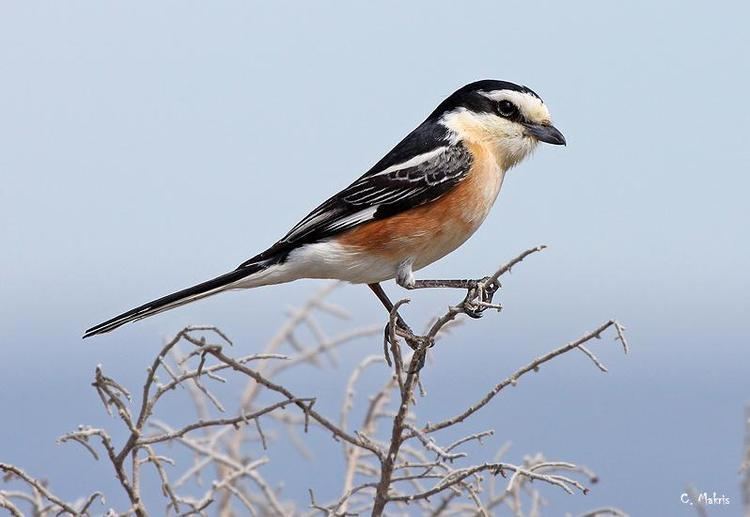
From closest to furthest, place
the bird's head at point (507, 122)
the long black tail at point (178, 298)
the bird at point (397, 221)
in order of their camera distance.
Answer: the long black tail at point (178, 298) < the bird at point (397, 221) < the bird's head at point (507, 122)

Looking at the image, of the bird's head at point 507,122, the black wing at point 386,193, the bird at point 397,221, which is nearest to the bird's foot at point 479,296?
the bird at point 397,221

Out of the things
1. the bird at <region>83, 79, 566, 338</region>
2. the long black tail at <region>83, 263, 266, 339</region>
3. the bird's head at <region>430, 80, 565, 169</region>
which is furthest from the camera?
the bird's head at <region>430, 80, 565, 169</region>

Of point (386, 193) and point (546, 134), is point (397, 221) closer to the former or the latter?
point (386, 193)

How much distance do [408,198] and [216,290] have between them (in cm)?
104

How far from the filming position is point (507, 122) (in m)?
6.05

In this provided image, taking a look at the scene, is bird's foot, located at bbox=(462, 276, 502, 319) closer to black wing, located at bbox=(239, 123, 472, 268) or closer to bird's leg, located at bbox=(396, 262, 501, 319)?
bird's leg, located at bbox=(396, 262, 501, 319)

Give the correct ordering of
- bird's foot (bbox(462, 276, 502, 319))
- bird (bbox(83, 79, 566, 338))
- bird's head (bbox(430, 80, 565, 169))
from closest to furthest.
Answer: bird's foot (bbox(462, 276, 502, 319))
bird (bbox(83, 79, 566, 338))
bird's head (bbox(430, 80, 565, 169))

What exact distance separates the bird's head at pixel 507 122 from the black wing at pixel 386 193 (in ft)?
0.66

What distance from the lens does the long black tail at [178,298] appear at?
4.87 m

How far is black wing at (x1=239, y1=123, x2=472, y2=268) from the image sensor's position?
5652 millimetres

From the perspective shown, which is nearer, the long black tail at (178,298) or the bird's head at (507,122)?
the long black tail at (178,298)

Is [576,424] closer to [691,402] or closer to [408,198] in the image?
[691,402]

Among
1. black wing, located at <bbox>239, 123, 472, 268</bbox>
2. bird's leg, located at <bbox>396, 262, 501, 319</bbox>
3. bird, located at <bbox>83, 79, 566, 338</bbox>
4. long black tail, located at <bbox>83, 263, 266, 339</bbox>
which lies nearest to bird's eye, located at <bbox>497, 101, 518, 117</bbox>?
bird, located at <bbox>83, 79, 566, 338</bbox>

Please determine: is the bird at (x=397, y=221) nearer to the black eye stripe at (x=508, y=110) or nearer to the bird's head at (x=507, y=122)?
the bird's head at (x=507, y=122)
